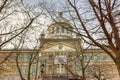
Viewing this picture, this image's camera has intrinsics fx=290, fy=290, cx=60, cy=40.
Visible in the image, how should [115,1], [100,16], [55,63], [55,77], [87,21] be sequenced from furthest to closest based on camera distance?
1. [55,63]
2. [55,77]
3. [87,21]
4. [115,1]
5. [100,16]

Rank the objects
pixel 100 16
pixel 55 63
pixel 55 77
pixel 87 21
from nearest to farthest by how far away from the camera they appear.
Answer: pixel 100 16 < pixel 87 21 < pixel 55 77 < pixel 55 63

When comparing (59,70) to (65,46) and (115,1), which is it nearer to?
(65,46)

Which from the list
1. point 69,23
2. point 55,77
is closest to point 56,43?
point 55,77

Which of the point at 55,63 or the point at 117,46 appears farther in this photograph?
the point at 55,63

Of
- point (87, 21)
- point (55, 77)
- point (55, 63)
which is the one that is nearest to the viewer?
point (87, 21)

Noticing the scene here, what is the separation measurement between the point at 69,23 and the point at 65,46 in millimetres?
48990

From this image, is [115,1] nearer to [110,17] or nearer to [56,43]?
[110,17]

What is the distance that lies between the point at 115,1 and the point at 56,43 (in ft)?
167

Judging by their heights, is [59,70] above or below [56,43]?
Result: below

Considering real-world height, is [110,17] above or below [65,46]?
below

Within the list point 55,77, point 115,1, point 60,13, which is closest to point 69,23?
point 60,13

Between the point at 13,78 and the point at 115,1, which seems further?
the point at 13,78

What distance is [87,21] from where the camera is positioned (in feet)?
45.4

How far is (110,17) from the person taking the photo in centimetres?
1187
